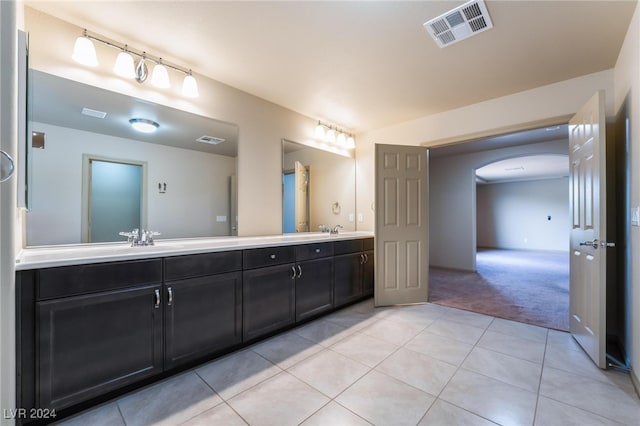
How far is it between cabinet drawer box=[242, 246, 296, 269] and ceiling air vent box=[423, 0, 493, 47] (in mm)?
2130

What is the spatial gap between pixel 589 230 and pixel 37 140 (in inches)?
160

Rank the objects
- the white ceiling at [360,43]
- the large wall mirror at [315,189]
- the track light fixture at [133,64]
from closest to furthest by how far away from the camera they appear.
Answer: the white ceiling at [360,43] → the track light fixture at [133,64] → the large wall mirror at [315,189]

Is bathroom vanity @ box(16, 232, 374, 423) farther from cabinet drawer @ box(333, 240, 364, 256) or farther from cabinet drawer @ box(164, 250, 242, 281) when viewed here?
cabinet drawer @ box(333, 240, 364, 256)

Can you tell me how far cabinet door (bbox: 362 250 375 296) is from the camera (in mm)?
3441

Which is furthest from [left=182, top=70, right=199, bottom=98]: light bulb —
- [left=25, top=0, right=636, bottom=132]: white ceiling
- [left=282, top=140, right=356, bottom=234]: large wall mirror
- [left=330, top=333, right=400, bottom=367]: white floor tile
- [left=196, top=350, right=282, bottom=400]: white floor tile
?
[left=330, top=333, right=400, bottom=367]: white floor tile

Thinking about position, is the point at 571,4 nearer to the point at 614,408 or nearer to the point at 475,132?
the point at 475,132

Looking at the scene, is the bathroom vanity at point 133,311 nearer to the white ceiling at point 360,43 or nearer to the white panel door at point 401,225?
the white panel door at point 401,225

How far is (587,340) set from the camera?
82.3 inches

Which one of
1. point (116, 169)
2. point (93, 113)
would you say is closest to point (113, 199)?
point (116, 169)

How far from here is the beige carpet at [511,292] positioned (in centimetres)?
305

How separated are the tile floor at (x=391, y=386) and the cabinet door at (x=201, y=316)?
16cm

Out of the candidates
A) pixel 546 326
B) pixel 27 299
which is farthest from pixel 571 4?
pixel 27 299

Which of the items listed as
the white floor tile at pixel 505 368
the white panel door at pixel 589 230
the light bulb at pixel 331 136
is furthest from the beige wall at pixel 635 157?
the light bulb at pixel 331 136

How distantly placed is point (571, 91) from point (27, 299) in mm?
4525
